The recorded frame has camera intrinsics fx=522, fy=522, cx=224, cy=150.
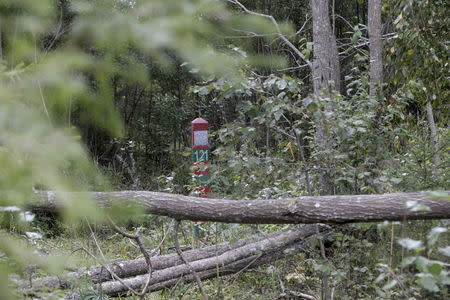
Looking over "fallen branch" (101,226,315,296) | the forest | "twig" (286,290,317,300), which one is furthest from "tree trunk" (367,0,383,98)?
"twig" (286,290,317,300)

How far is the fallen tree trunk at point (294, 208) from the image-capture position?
9.90 ft

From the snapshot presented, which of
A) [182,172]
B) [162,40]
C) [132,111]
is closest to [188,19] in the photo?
[162,40]

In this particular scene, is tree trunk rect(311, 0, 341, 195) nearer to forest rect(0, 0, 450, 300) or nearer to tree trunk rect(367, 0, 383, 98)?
forest rect(0, 0, 450, 300)

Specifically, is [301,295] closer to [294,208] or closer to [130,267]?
[294,208]

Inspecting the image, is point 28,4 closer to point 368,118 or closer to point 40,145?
point 40,145

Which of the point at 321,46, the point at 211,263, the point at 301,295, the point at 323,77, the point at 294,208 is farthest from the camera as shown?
the point at 321,46

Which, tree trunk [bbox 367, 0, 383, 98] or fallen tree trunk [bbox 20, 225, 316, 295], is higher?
tree trunk [bbox 367, 0, 383, 98]

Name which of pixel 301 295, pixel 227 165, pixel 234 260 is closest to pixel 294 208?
pixel 301 295

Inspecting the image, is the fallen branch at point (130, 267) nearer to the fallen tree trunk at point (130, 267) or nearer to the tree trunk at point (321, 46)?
the fallen tree trunk at point (130, 267)

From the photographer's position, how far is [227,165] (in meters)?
4.59

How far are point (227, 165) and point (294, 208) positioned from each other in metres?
1.42

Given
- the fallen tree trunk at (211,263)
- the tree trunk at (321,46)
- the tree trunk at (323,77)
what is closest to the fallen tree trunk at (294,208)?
the fallen tree trunk at (211,263)

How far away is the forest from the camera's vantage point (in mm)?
1250

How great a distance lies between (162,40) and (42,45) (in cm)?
45
